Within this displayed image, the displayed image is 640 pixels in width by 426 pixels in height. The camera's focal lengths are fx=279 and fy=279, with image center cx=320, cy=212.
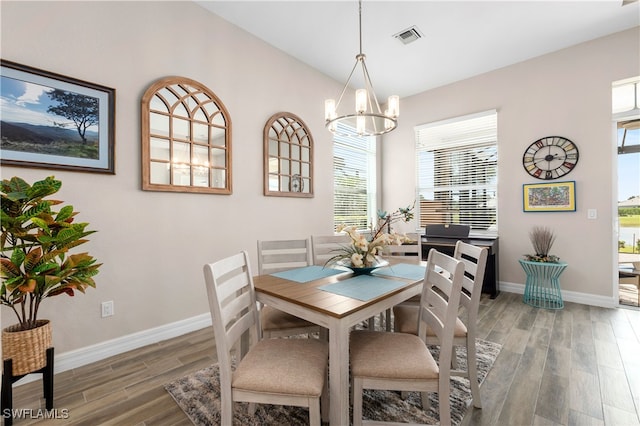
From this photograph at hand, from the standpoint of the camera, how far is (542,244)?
3.55 m

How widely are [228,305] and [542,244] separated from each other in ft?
12.9

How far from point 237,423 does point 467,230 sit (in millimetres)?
3698

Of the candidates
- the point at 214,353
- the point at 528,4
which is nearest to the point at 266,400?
the point at 214,353

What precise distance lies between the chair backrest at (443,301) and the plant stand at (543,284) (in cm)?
268

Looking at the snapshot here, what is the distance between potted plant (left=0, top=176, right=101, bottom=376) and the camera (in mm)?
1492

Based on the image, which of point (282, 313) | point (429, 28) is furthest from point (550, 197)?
point (282, 313)

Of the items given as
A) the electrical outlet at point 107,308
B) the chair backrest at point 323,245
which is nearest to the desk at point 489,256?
the chair backrest at point 323,245

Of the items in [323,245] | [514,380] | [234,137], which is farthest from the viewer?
[234,137]

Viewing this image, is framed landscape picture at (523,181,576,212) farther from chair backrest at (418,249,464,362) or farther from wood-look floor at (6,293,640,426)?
chair backrest at (418,249,464,362)

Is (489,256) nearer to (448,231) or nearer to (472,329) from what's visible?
(448,231)

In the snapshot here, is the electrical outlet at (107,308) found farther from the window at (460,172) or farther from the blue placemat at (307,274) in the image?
the window at (460,172)

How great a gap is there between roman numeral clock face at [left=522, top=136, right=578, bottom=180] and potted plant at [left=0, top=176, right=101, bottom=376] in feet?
15.8

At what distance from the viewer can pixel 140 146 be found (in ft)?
7.86

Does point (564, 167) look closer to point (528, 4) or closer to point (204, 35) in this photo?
point (528, 4)
